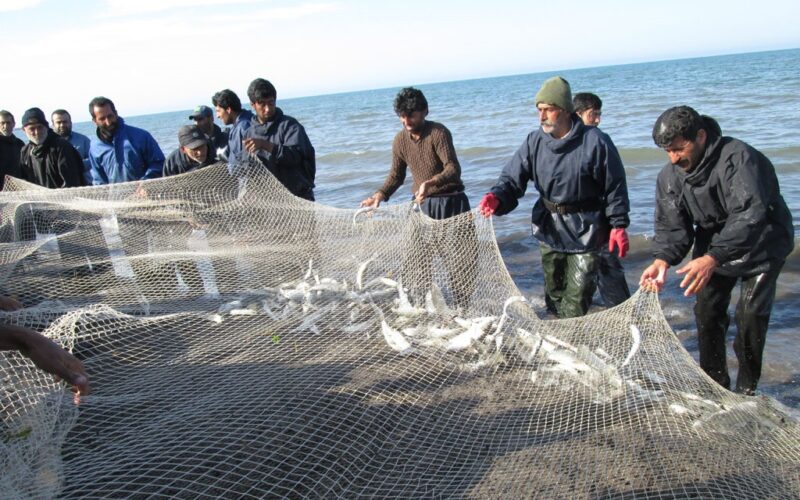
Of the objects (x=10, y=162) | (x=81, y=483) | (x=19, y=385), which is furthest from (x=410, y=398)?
(x=10, y=162)

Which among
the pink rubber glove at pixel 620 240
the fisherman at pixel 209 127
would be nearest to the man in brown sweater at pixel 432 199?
the pink rubber glove at pixel 620 240

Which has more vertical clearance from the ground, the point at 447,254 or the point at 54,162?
the point at 54,162

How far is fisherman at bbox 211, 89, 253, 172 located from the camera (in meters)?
6.91

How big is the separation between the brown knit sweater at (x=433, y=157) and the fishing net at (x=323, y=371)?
1.42ft

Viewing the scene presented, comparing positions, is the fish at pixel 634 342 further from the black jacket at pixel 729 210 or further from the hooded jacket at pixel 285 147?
the hooded jacket at pixel 285 147

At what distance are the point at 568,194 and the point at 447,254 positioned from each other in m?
1.28

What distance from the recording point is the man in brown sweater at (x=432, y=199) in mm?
5695

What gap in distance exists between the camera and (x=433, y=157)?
6.04 meters

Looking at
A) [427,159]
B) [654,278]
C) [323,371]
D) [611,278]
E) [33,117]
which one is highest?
[33,117]

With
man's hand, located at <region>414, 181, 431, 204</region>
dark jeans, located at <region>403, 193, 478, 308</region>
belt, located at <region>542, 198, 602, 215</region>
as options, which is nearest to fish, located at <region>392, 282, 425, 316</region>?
→ dark jeans, located at <region>403, 193, 478, 308</region>

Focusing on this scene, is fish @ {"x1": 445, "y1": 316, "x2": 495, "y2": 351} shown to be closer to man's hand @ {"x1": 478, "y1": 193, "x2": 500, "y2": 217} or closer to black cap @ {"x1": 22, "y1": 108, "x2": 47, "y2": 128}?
man's hand @ {"x1": 478, "y1": 193, "x2": 500, "y2": 217}

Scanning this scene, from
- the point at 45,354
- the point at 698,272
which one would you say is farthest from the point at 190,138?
the point at 698,272

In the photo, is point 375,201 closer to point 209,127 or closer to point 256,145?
point 256,145

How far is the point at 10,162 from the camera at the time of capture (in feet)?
26.6
